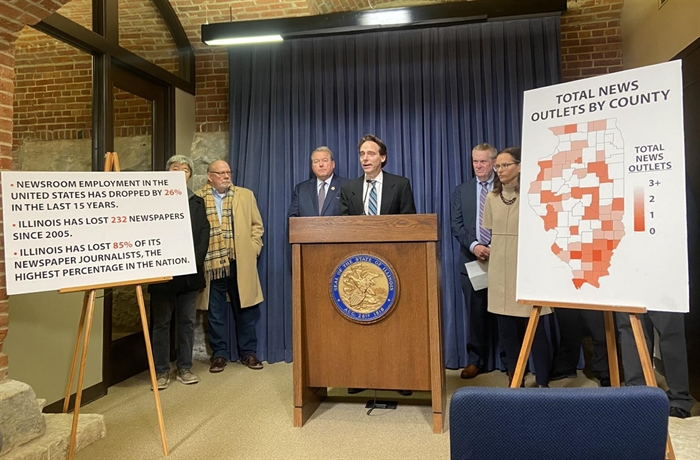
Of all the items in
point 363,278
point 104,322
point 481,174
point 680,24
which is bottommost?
point 104,322

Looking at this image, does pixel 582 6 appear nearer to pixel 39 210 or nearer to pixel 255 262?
pixel 255 262

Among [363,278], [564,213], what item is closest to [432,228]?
[363,278]

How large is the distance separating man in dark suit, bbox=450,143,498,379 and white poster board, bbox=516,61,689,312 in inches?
54.2

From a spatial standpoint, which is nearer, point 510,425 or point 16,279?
point 510,425

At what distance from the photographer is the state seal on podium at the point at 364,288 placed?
255 cm

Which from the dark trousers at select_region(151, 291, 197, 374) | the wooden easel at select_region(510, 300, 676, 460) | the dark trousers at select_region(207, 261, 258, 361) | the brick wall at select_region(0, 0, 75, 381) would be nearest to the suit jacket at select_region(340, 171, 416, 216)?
the dark trousers at select_region(207, 261, 258, 361)

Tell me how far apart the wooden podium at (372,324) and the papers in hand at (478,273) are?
91 centimetres

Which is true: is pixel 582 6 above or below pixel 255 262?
above

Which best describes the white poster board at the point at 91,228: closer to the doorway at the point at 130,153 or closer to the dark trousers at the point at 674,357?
the doorway at the point at 130,153

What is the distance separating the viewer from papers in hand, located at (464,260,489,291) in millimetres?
3373

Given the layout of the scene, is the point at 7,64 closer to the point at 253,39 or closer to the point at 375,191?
the point at 253,39

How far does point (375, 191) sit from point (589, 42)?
227 cm

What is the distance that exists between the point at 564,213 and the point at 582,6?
2917mm

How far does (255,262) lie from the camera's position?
397cm
